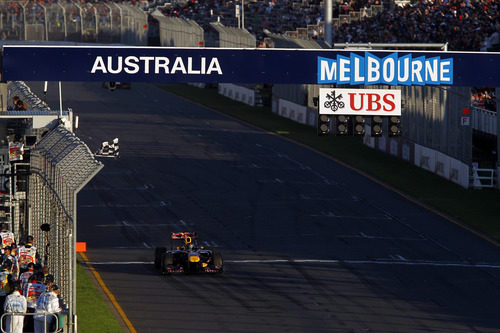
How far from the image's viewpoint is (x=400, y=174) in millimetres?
54438

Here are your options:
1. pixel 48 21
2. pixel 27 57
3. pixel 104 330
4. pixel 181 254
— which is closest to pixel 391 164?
pixel 181 254

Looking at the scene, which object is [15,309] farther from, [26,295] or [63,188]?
[63,188]

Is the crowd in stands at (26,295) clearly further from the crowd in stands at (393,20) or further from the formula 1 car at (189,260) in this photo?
the crowd in stands at (393,20)

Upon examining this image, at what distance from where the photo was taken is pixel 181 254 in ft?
113

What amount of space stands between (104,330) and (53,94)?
57.7 meters

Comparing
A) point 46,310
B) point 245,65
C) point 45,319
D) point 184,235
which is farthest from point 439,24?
point 45,319

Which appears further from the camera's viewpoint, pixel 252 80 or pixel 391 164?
pixel 391 164

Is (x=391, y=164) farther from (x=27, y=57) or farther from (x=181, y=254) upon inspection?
(x=27, y=57)

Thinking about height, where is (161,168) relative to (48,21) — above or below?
below

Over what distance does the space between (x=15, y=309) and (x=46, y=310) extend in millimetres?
647

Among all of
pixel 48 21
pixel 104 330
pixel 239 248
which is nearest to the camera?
pixel 104 330

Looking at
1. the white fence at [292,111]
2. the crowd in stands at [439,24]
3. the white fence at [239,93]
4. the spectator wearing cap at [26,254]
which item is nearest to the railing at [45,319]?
the spectator wearing cap at [26,254]

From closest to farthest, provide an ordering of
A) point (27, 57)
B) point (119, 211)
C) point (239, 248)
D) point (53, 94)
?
point (27, 57)
point (239, 248)
point (119, 211)
point (53, 94)

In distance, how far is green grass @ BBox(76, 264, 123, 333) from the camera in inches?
1097
